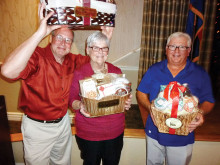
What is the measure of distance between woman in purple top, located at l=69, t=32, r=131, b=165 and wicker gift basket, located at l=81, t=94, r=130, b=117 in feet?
0.30

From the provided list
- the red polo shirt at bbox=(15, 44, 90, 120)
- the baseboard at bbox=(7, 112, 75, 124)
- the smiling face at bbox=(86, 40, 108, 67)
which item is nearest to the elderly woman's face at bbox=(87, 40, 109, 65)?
the smiling face at bbox=(86, 40, 108, 67)

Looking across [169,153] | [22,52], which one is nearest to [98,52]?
[22,52]

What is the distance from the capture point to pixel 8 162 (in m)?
1.58

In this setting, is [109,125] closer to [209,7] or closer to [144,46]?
[144,46]

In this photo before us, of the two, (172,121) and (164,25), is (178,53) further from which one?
(164,25)

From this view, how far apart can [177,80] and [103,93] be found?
60cm

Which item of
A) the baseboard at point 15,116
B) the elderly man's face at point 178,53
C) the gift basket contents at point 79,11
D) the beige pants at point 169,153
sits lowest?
the baseboard at point 15,116

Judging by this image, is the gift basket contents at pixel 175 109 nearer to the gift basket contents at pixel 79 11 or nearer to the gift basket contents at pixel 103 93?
the gift basket contents at pixel 103 93

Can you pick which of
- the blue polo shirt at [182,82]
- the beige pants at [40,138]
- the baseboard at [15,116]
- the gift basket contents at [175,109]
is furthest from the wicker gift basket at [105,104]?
the baseboard at [15,116]

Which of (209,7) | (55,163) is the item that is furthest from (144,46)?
(55,163)

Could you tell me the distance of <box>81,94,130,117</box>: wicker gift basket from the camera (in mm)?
1037

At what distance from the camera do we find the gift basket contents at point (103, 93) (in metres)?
1.04

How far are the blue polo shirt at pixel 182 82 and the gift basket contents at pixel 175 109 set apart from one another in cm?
17

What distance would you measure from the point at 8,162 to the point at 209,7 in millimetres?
3668
